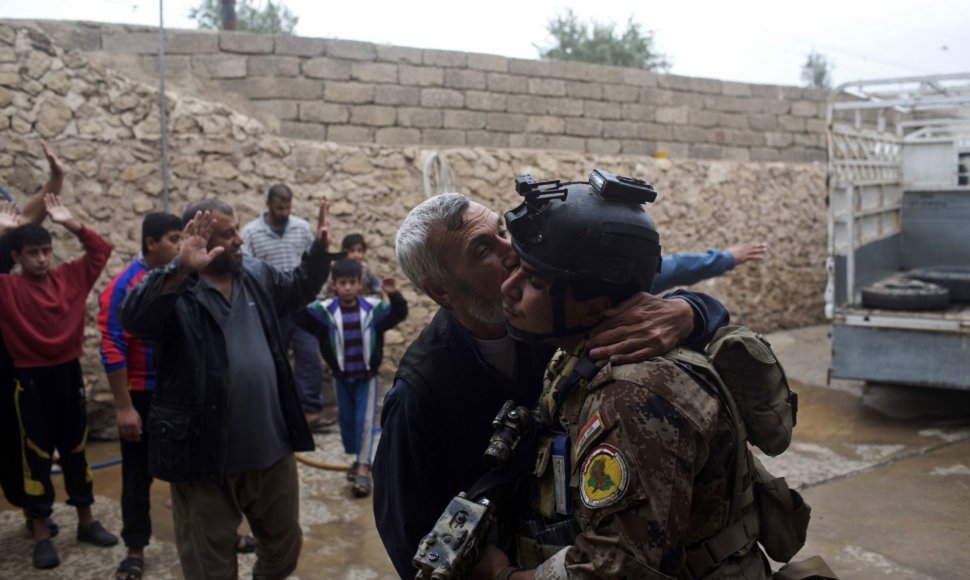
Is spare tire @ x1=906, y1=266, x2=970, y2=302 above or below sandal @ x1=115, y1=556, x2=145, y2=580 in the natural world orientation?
above

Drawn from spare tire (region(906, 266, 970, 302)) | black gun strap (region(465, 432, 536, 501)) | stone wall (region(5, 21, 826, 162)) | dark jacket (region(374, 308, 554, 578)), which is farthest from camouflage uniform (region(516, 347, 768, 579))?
stone wall (region(5, 21, 826, 162))

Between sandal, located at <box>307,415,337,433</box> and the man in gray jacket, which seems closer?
the man in gray jacket

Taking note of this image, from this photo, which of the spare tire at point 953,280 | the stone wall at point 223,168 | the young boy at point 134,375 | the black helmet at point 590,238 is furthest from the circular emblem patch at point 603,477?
the spare tire at point 953,280

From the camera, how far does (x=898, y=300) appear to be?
20.3 feet

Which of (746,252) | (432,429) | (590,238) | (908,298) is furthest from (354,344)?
(908,298)

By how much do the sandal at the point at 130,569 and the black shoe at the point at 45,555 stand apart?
381 mm

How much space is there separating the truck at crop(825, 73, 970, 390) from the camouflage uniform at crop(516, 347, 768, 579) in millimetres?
5180

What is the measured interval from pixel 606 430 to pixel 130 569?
3.33 metres

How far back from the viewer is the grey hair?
2021 millimetres

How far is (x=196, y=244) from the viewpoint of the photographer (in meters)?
3.00

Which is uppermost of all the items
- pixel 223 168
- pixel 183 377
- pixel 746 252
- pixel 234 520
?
pixel 223 168

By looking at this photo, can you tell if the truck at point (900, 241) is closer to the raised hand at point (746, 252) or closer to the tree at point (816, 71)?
the raised hand at point (746, 252)

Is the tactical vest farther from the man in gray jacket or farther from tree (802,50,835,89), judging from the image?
tree (802,50,835,89)

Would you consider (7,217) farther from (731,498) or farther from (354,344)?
(731,498)
